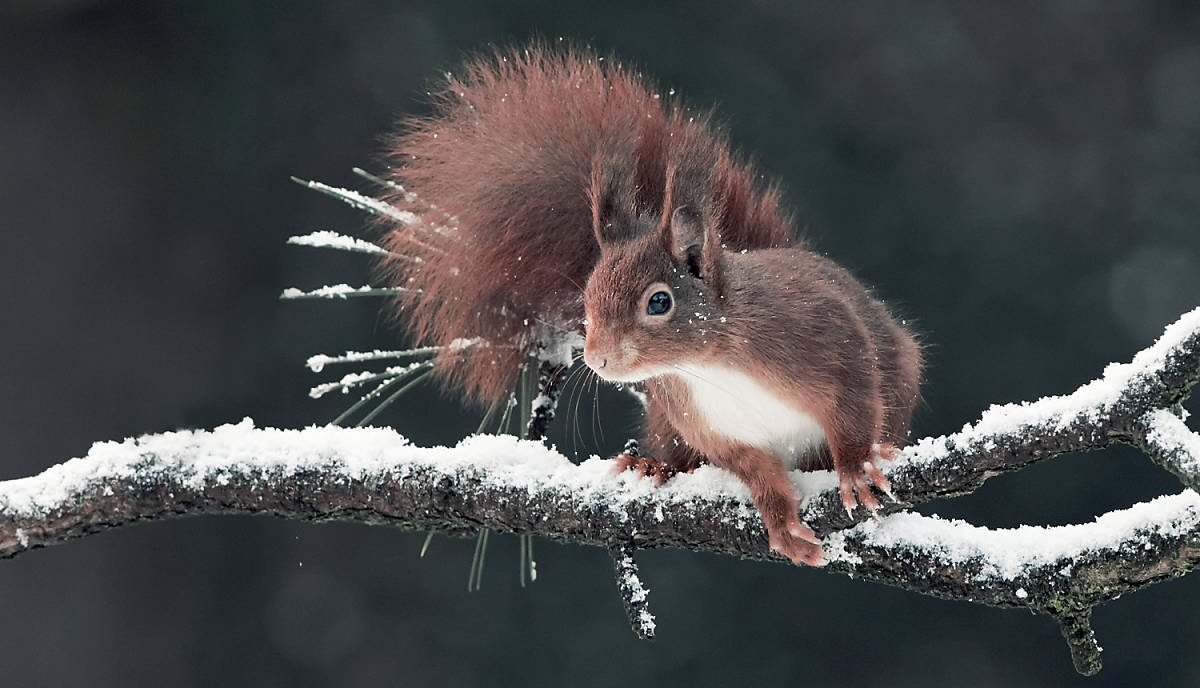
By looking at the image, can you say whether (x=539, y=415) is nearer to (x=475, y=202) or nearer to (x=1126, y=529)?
(x=475, y=202)

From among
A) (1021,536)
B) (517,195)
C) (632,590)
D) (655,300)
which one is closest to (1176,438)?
(1021,536)

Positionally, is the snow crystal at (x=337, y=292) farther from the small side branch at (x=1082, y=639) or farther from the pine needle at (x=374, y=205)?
the small side branch at (x=1082, y=639)

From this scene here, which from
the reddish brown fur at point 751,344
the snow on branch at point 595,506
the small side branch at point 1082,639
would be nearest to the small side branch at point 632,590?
the snow on branch at point 595,506

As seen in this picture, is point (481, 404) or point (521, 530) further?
point (481, 404)

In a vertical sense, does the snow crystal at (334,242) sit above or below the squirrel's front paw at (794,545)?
above

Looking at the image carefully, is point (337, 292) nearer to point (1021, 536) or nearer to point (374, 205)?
point (374, 205)

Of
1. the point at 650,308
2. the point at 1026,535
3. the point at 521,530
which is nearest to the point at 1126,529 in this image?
the point at 1026,535

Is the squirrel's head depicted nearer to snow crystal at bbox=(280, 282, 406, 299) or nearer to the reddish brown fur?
the reddish brown fur
